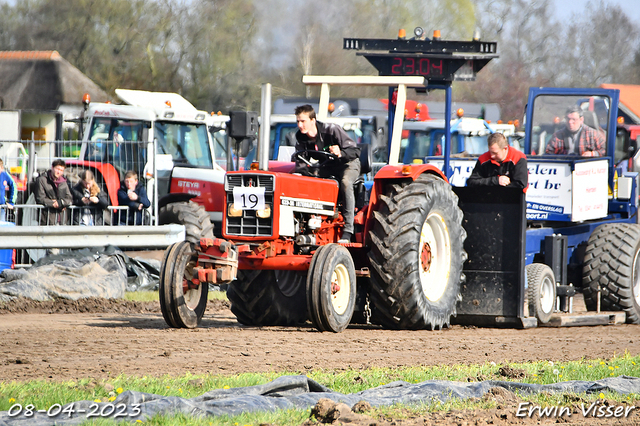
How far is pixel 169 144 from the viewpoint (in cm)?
1490

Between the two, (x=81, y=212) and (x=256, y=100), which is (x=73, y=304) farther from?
(x=256, y=100)

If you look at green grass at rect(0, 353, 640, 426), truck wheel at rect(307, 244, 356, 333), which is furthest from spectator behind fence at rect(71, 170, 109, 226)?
green grass at rect(0, 353, 640, 426)

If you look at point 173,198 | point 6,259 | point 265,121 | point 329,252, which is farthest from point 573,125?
point 6,259

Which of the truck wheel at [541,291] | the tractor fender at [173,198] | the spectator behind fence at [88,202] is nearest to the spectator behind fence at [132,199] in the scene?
the spectator behind fence at [88,202]

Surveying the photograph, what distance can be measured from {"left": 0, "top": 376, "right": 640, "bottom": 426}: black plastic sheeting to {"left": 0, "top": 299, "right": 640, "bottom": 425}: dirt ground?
261 millimetres

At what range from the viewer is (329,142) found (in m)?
8.78

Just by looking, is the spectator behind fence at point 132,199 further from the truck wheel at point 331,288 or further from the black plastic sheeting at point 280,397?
the black plastic sheeting at point 280,397

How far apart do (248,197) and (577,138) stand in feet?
18.0

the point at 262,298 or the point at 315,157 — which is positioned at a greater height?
the point at 315,157

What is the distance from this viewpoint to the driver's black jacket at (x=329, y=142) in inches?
341

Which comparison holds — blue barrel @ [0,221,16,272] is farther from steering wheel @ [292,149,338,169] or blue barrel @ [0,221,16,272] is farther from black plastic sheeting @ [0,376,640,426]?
black plastic sheeting @ [0,376,640,426]

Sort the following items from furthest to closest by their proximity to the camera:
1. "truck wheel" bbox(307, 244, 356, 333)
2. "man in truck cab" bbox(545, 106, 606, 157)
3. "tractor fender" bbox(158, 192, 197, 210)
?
"tractor fender" bbox(158, 192, 197, 210), "man in truck cab" bbox(545, 106, 606, 157), "truck wheel" bbox(307, 244, 356, 333)

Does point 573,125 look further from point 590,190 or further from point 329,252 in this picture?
point 329,252

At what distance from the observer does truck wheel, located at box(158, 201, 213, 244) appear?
1281 cm
